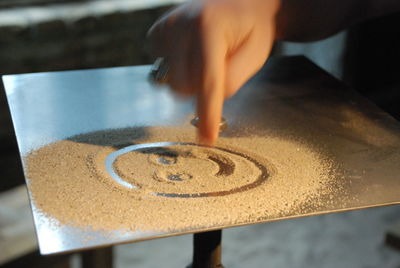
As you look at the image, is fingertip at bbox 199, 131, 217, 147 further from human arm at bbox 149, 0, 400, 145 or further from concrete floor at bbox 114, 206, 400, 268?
concrete floor at bbox 114, 206, 400, 268

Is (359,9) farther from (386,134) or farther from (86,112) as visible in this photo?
(86,112)

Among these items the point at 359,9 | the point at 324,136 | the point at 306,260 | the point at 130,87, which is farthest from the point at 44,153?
the point at 306,260

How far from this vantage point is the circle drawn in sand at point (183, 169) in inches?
31.5

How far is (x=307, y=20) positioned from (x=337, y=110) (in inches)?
6.8

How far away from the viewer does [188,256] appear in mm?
2074

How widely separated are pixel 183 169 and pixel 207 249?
123 mm

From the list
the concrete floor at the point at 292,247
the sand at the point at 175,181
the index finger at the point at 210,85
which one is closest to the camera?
the sand at the point at 175,181

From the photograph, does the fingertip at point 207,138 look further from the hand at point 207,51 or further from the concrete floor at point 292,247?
the concrete floor at point 292,247

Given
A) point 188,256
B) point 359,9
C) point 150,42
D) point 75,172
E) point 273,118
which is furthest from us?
point 188,256

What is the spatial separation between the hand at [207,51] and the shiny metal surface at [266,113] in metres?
0.06

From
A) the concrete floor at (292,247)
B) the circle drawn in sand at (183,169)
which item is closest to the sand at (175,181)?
the circle drawn in sand at (183,169)

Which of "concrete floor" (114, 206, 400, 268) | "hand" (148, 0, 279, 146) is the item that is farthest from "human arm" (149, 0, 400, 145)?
"concrete floor" (114, 206, 400, 268)

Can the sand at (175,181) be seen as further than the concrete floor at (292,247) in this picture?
No

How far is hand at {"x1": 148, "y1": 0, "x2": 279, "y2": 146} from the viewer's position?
818 mm
